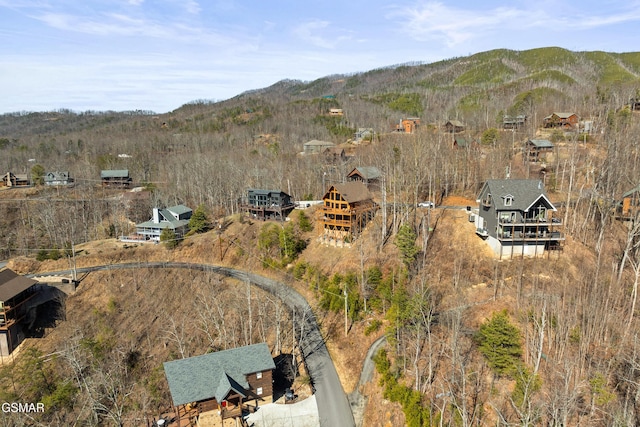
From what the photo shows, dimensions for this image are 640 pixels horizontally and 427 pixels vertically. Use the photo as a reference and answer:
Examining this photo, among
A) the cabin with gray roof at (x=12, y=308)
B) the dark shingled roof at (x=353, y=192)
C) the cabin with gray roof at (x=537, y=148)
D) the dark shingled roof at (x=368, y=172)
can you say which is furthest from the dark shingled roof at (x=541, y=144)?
the cabin with gray roof at (x=12, y=308)

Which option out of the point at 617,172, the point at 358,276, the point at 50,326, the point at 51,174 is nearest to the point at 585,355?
the point at 358,276

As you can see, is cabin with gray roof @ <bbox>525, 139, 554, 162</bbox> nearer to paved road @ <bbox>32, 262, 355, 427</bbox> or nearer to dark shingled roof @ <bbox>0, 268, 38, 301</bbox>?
paved road @ <bbox>32, 262, 355, 427</bbox>

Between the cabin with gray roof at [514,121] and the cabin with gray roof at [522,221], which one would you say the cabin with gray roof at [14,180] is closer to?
the cabin with gray roof at [522,221]

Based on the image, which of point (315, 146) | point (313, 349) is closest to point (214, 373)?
point (313, 349)

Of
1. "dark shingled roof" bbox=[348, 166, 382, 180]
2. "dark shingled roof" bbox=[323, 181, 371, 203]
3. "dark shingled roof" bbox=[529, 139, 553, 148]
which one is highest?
"dark shingled roof" bbox=[529, 139, 553, 148]

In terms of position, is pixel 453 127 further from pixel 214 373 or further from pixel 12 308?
pixel 12 308

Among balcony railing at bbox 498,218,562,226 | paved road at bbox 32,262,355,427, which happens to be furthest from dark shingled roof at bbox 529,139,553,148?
paved road at bbox 32,262,355,427

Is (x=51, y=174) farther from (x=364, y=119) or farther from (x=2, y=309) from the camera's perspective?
(x=364, y=119)
